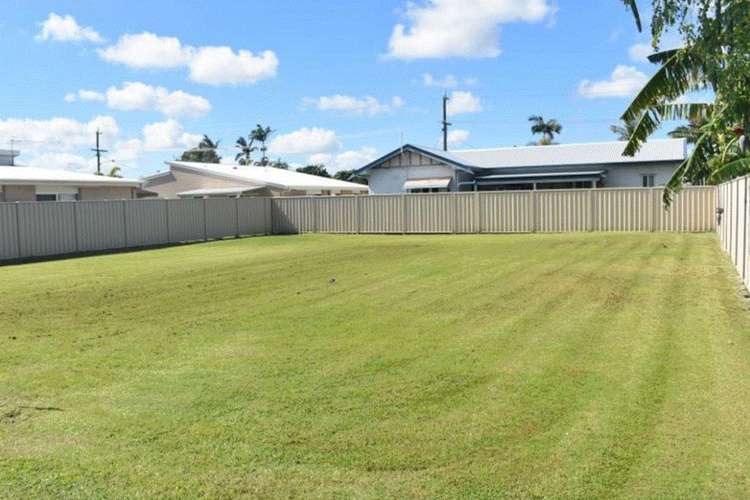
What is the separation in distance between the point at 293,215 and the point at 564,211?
43.2 ft

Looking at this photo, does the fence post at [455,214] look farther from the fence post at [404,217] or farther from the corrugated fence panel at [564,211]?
the corrugated fence panel at [564,211]

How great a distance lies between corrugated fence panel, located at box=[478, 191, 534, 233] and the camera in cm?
2853

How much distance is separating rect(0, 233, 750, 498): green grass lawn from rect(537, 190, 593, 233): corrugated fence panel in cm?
1503

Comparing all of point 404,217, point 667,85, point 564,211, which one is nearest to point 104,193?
point 404,217

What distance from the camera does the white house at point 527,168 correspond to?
3722 centimetres

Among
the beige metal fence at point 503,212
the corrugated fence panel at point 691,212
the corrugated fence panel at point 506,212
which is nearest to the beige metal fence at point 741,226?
the corrugated fence panel at point 691,212

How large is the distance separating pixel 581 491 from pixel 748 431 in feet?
5.64

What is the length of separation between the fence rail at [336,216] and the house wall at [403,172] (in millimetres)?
9914

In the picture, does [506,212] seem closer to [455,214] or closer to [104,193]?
[455,214]

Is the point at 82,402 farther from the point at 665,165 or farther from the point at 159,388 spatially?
the point at 665,165

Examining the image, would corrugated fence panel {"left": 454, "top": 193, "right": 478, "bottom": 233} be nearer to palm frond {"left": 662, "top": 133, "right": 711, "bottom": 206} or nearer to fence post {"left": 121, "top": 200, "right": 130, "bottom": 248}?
palm frond {"left": 662, "top": 133, "right": 711, "bottom": 206}

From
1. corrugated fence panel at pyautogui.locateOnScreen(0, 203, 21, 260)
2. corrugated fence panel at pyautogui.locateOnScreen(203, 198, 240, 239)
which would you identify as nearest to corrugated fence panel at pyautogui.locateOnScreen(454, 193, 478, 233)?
corrugated fence panel at pyautogui.locateOnScreen(203, 198, 240, 239)

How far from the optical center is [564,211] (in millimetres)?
27750

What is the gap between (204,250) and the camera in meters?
23.6
